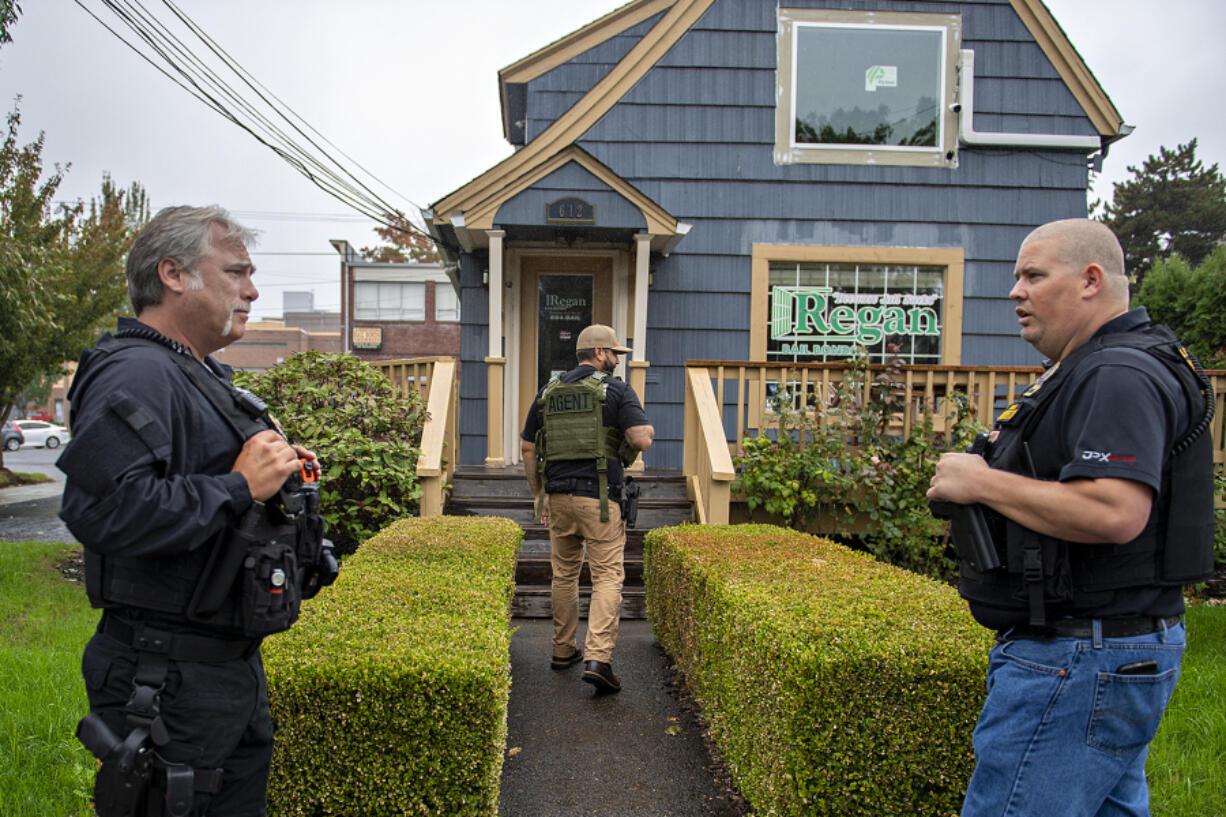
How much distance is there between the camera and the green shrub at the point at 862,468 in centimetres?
641

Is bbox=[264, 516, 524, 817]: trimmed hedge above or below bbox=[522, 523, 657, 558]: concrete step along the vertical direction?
above

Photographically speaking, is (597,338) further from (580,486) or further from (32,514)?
(32,514)

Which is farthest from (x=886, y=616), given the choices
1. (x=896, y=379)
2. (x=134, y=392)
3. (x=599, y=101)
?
(x=599, y=101)

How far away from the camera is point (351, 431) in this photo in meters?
6.42

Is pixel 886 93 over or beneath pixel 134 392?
over

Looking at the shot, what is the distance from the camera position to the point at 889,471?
253 inches

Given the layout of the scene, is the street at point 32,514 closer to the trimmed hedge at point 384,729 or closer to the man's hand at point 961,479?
the trimmed hedge at point 384,729

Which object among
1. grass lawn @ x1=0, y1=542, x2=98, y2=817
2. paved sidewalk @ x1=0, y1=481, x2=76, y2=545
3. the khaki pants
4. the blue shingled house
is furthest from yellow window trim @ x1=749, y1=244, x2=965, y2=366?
paved sidewalk @ x1=0, y1=481, x2=76, y2=545

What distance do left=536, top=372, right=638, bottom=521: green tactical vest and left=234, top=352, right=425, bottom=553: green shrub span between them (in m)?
1.88

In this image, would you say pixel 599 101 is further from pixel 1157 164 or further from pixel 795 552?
pixel 1157 164

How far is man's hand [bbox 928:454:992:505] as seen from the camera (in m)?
1.84

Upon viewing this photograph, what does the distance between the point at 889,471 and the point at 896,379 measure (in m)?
0.79

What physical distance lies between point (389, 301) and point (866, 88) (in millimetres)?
28026

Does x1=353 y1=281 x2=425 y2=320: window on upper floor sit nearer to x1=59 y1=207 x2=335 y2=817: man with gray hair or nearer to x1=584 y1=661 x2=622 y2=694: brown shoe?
x1=584 y1=661 x2=622 y2=694: brown shoe
